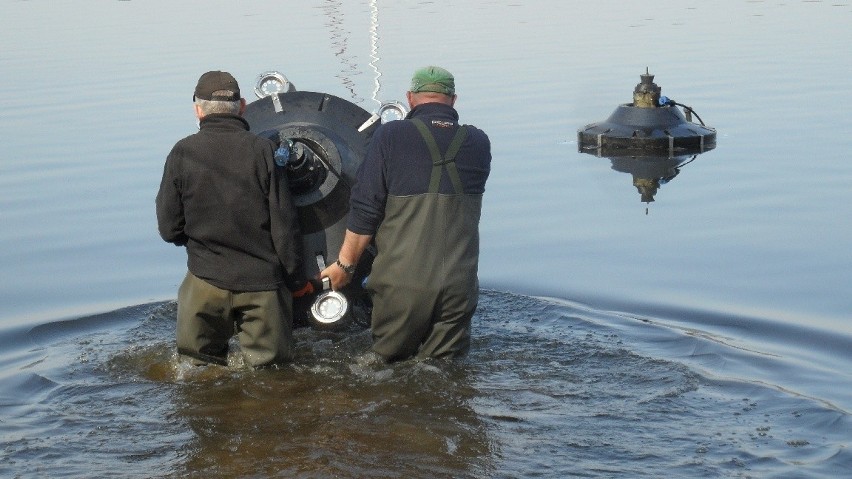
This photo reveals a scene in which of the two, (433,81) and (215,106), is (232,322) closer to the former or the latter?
(215,106)

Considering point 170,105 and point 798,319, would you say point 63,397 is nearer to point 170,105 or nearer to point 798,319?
point 798,319

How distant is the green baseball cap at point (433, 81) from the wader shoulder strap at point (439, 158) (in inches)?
10.2

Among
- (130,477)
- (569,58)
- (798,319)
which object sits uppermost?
(569,58)

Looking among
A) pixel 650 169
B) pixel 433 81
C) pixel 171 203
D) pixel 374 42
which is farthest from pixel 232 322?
pixel 374 42

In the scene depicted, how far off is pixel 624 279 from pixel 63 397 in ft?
13.8

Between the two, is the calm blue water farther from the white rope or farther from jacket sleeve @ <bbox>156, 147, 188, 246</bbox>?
jacket sleeve @ <bbox>156, 147, 188, 246</bbox>

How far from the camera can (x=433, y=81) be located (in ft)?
24.3

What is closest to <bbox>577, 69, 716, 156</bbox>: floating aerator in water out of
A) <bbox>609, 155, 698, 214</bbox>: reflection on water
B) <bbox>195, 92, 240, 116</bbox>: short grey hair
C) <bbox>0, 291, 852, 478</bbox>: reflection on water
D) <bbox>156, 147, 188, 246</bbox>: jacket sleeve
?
<bbox>609, 155, 698, 214</bbox>: reflection on water

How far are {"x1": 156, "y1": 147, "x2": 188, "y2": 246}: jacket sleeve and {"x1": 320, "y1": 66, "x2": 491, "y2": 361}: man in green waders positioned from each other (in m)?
0.93

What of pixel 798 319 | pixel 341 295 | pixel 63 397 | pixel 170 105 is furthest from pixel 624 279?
pixel 170 105

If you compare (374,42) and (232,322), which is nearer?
(232,322)

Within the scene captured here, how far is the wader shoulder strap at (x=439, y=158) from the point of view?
7.19 m

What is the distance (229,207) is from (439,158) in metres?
1.15

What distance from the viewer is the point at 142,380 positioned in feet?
25.6
